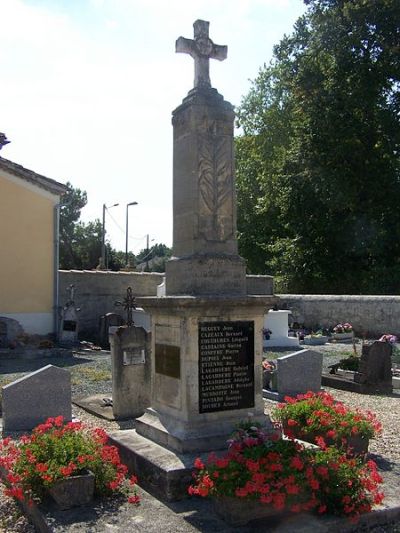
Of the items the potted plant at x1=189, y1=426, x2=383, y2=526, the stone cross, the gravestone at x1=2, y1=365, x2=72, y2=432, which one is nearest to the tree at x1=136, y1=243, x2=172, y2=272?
the gravestone at x1=2, y1=365, x2=72, y2=432

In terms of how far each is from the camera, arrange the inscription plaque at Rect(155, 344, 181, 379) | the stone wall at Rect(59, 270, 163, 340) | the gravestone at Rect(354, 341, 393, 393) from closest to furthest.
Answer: the inscription plaque at Rect(155, 344, 181, 379) → the gravestone at Rect(354, 341, 393, 393) → the stone wall at Rect(59, 270, 163, 340)

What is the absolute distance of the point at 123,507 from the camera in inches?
195

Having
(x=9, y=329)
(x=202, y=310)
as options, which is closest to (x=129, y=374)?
(x=202, y=310)

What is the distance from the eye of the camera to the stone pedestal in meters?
5.73

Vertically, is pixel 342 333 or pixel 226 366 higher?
pixel 226 366

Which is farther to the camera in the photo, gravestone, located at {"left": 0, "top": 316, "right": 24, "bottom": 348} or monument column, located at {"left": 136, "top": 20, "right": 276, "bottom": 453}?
gravestone, located at {"left": 0, "top": 316, "right": 24, "bottom": 348}

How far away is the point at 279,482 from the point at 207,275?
2284 mm

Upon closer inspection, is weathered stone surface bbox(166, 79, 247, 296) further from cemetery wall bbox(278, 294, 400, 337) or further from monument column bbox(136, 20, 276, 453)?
cemetery wall bbox(278, 294, 400, 337)

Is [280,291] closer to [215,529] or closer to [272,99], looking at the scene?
[272,99]

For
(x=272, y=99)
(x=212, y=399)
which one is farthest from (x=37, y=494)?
(x=272, y=99)

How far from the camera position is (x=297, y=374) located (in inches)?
392

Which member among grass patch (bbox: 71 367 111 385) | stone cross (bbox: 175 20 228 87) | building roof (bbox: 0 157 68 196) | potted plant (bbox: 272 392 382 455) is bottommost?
grass patch (bbox: 71 367 111 385)

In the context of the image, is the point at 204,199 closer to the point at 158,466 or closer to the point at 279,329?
the point at 158,466

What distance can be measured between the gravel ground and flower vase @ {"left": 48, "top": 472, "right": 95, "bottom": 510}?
1.14 feet
